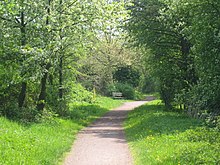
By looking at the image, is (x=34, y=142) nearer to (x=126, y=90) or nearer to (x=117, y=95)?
(x=117, y=95)

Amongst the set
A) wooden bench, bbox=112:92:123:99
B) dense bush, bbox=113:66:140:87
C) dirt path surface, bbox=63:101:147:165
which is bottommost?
dirt path surface, bbox=63:101:147:165

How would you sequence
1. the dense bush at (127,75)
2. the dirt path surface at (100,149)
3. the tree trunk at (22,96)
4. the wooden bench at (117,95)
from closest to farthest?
the dirt path surface at (100,149) < the tree trunk at (22,96) < the wooden bench at (117,95) < the dense bush at (127,75)

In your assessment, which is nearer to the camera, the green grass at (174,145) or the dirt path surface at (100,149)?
the green grass at (174,145)

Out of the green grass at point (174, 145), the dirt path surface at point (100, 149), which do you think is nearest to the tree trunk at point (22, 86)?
the dirt path surface at point (100, 149)

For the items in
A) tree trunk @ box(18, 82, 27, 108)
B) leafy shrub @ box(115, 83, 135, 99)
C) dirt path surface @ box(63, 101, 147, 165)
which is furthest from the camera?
leafy shrub @ box(115, 83, 135, 99)

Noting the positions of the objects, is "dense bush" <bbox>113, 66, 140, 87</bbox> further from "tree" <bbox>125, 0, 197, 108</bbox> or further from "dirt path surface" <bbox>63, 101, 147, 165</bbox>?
"dirt path surface" <bbox>63, 101, 147, 165</bbox>

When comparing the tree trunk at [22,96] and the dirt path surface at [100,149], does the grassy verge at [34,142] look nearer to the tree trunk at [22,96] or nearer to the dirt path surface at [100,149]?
the dirt path surface at [100,149]

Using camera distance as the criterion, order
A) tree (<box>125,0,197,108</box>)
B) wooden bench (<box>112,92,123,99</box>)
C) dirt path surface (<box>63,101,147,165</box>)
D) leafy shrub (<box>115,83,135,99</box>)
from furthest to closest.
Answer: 1. leafy shrub (<box>115,83,135,99</box>)
2. wooden bench (<box>112,92,123,99</box>)
3. tree (<box>125,0,197,108</box>)
4. dirt path surface (<box>63,101,147,165</box>)

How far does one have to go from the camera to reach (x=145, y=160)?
11.0 metres

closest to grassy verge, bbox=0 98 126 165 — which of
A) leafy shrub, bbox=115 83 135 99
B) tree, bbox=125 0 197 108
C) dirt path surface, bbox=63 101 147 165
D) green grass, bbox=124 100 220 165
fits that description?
→ dirt path surface, bbox=63 101 147 165

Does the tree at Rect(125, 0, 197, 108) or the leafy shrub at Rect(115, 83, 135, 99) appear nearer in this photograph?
the tree at Rect(125, 0, 197, 108)

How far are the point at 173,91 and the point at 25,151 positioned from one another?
17.6 meters

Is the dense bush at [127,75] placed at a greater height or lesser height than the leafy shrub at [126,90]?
greater

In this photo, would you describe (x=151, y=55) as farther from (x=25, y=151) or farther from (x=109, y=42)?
(x=109, y=42)
